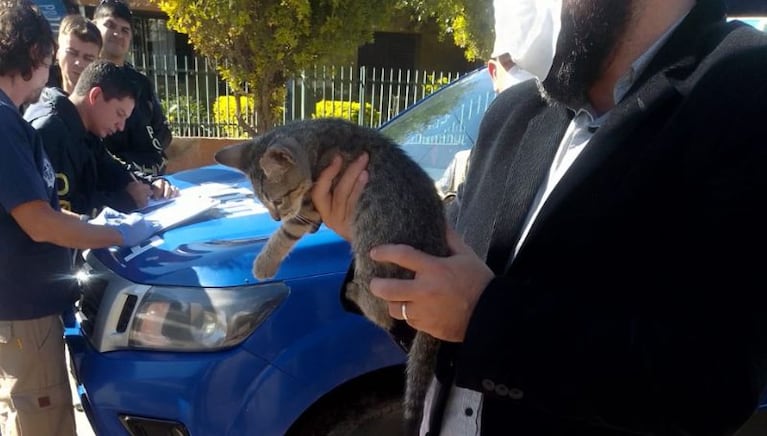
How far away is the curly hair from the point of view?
9.20 ft

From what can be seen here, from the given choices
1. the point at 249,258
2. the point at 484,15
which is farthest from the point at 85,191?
the point at 484,15

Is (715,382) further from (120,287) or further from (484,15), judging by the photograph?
Result: (484,15)

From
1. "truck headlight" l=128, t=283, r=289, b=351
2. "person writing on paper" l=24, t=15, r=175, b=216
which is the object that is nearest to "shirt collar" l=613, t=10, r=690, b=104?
"truck headlight" l=128, t=283, r=289, b=351

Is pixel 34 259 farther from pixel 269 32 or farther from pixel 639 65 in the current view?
pixel 269 32

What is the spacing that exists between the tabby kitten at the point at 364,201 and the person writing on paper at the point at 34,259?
982 millimetres

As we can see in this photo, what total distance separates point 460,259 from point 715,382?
1.67ft

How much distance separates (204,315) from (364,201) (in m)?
1.12

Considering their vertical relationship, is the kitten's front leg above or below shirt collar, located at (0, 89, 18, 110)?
below

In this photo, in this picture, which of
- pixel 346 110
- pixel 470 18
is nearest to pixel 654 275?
Answer: pixel 470 18

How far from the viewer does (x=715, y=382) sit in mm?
965

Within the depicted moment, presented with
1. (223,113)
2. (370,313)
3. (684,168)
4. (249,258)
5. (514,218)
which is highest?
(684,168)

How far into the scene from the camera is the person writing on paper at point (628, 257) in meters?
0.98

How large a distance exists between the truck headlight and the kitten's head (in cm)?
40

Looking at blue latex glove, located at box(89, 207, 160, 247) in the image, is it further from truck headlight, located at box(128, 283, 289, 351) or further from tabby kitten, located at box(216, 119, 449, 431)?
tabby kitten, located at box(216, 119, 449, 431)
